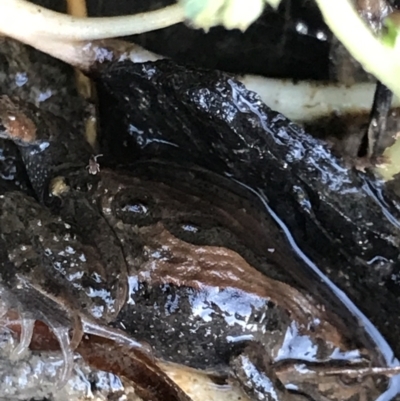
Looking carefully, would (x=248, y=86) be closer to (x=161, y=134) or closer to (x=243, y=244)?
(x=161, y=134)

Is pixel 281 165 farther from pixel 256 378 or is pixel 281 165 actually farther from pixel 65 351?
pixel 65 351

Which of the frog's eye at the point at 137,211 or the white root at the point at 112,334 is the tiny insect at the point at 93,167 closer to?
the frog's eye at the point at 137,211

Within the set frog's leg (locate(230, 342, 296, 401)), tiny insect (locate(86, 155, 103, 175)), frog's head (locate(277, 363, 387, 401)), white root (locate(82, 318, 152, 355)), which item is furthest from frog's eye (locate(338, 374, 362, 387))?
tiny insect (locate(86, 155, 103, 175))

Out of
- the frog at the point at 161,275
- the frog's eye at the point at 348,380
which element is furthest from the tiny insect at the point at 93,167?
the frog's eye at the point at 348,380

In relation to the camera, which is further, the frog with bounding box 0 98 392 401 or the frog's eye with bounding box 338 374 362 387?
the frog's eye with bounding box 338 374 362 387

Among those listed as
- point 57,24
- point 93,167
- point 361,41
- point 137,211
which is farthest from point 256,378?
point 57,24

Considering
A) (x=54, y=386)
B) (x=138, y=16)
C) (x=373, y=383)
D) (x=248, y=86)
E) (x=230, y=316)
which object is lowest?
(x=54, y=386)

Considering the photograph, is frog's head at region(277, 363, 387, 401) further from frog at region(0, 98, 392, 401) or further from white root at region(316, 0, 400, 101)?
white root at region(316, 0, 400, 101)

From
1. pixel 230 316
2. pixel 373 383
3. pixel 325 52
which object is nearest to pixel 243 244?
pixel 230 316
